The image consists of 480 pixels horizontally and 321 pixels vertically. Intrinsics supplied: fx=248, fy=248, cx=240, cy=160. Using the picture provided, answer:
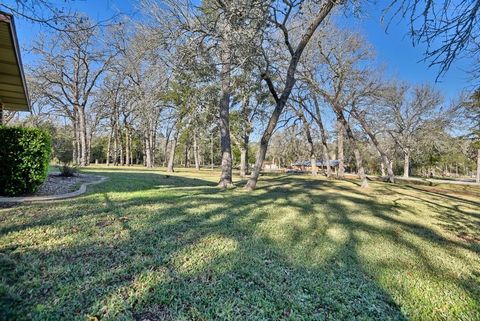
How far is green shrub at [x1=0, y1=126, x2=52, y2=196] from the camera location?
16.5 ft

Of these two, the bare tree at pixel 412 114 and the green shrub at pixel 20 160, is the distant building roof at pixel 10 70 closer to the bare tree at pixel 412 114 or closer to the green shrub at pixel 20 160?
the green shrub at pixel 20 160

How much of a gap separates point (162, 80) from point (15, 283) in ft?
24.8

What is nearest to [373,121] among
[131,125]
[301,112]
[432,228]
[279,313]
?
[301,112]

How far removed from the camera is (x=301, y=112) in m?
16.9

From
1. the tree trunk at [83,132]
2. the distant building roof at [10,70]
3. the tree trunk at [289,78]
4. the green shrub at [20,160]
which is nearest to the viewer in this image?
the distant building roof at [10,70]

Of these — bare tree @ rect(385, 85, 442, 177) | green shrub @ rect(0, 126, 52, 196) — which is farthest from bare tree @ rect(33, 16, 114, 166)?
bare tree @ rect(385, 85, 442, 177)

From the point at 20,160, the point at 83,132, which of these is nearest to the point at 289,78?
the point at 20,160

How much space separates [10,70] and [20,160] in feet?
10.5

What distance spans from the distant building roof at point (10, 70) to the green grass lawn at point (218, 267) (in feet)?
11.2

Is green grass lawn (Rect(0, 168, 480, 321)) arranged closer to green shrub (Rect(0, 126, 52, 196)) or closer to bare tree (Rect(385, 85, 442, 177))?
green shrub (Rect(0, 126, 52, 196))

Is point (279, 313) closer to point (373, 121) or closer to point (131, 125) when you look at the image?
point (373, 121)

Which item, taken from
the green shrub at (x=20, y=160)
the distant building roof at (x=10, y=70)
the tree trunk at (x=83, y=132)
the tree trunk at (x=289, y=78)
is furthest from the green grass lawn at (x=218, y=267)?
the tree trunk at (x=83, y=132)

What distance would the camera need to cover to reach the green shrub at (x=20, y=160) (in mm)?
5027

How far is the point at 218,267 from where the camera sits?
262 cm
